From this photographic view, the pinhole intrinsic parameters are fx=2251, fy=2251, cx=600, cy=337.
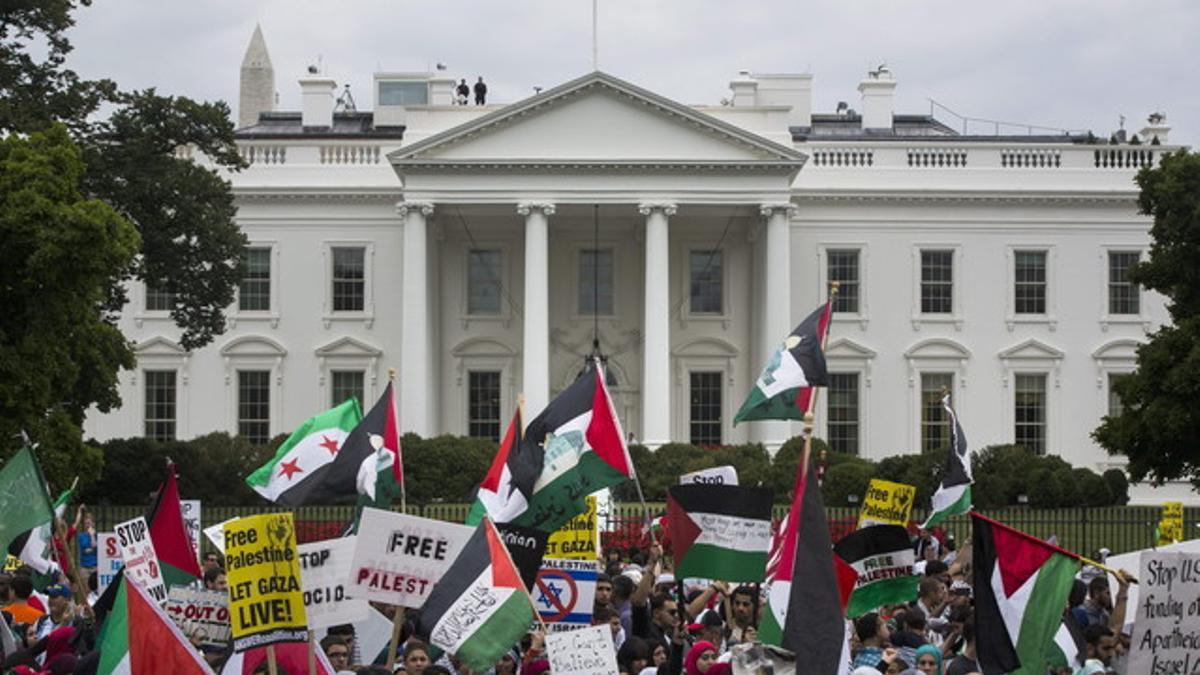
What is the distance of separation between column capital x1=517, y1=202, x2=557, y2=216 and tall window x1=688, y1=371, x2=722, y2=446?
22.7 feet

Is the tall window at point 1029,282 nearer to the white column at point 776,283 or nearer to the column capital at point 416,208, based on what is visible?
the white column at point 776,283

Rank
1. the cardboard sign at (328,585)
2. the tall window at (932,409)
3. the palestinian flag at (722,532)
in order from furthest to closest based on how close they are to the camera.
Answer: the tall window at (932,409), the palestinian flag at (722,532), the cardboard sign at (328,585)

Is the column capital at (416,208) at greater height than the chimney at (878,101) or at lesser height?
lesser

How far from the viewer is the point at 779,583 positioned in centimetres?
1358

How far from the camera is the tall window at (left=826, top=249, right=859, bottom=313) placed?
59.3m

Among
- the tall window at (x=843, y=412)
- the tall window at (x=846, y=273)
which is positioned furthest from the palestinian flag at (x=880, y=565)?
the tall window at (x=846, y=273)

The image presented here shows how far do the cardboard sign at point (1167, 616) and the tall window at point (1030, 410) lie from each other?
46.8m

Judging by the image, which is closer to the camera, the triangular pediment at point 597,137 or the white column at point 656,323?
the white column at point 656,323

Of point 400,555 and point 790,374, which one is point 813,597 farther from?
point 790,374

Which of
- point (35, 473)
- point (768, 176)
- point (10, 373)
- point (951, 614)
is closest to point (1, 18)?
point (10, 373)

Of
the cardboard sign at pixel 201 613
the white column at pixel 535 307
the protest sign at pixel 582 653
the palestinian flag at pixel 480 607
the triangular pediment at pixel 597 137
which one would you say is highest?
the triangular pediment at pixel 597 137

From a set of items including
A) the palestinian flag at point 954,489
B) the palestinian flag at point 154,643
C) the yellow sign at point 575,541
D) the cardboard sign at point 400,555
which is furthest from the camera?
the palestinian flag at point 954,489

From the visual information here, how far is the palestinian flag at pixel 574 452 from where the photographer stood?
16.3 metres

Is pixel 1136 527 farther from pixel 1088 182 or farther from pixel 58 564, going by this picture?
pixel 58 564
